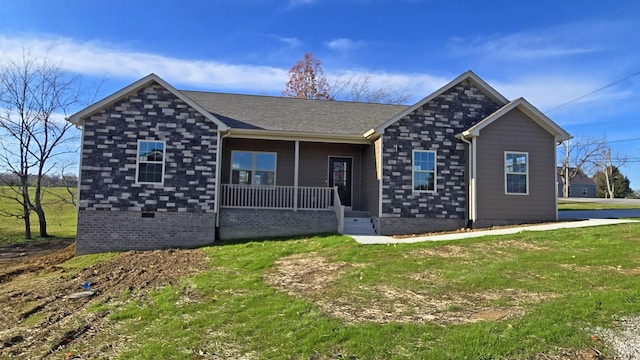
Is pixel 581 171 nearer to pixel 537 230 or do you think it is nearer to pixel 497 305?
pixel 537 230

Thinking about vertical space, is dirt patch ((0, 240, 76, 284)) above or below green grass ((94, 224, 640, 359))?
below

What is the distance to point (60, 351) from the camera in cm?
509

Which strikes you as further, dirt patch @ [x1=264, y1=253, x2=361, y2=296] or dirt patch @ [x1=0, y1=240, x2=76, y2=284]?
dirt patch @ [x1=0, y1=240, x2=76, y2=284]

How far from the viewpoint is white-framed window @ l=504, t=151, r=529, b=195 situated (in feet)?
44.6

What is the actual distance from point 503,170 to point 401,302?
919cm

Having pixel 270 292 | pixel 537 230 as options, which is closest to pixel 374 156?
pixel 537 230

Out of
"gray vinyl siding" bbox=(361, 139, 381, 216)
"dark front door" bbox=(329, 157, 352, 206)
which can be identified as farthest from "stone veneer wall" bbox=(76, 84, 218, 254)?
"gray vinyl siding" bbox=(361, 139, 381, 216)

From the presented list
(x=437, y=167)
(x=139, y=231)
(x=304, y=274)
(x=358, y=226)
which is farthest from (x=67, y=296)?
(x=437, y=167)

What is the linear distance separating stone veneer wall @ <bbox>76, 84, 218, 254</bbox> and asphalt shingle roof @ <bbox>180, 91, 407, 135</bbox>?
1.86 metres

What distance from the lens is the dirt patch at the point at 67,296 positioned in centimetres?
531

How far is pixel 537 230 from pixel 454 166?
347cm

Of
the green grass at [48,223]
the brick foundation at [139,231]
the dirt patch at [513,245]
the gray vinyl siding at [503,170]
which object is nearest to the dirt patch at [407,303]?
the dirt patch at [513,245]

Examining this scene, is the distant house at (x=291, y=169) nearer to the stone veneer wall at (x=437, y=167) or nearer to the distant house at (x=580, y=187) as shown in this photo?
the stone veneer wall at (x=437, y=167)

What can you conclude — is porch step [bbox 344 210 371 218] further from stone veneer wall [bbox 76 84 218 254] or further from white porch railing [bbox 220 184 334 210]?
stone veneer wall [bbox 76 84 218 254]
